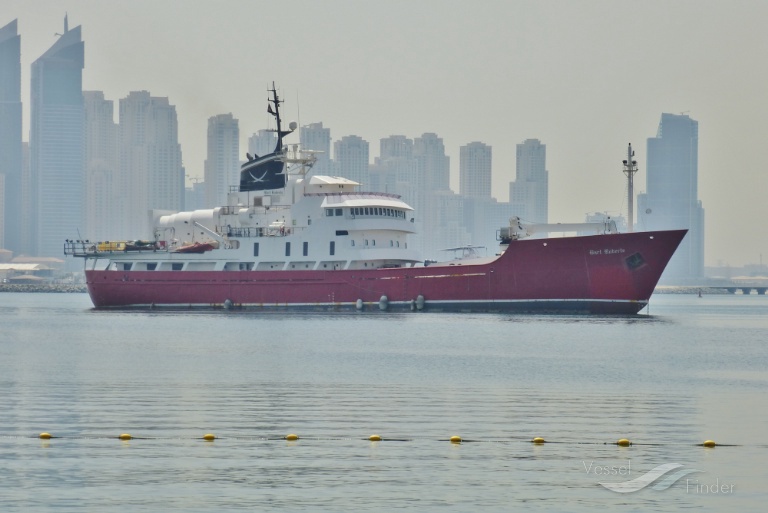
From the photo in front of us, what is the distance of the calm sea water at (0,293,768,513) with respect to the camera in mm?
17719

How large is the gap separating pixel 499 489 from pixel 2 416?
11.9 m

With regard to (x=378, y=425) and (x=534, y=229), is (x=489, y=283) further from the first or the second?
(x=378, y=425)

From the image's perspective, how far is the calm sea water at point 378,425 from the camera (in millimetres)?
17719

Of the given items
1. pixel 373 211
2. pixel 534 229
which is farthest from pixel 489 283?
pixel 373 211

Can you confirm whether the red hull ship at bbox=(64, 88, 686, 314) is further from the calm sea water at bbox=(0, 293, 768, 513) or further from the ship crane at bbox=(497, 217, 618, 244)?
the calm sea water at bbox=(0, 293, 768, 513)

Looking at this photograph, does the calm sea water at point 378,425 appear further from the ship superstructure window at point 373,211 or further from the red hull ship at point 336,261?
the ship superstructure window at point 373,211

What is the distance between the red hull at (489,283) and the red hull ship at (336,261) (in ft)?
0.18

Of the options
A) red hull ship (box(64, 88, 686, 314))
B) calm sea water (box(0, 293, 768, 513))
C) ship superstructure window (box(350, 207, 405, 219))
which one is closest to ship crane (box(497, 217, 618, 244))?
red hull ship (box(64, 88, 686, 314))

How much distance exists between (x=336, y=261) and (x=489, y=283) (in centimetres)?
959

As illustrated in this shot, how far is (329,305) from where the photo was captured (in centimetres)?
6862

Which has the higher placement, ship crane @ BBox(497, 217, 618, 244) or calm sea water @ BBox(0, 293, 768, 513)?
ship crane @ BBox(497, 217, 618, 244)

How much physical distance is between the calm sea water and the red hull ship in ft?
41.8

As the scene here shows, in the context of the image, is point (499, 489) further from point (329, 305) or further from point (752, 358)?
point (329, 305)

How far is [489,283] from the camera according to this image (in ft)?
208
